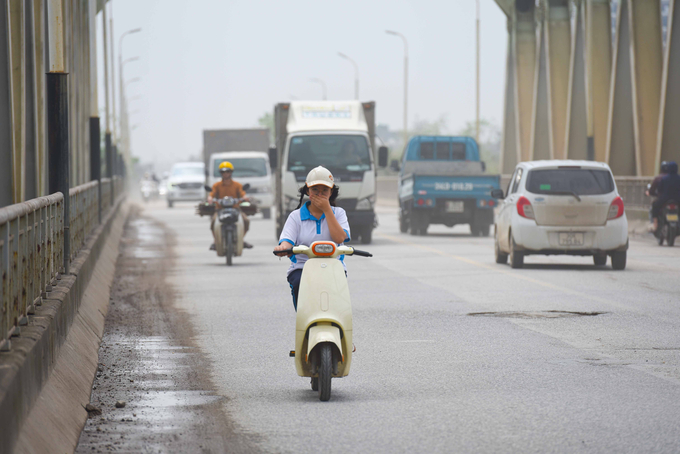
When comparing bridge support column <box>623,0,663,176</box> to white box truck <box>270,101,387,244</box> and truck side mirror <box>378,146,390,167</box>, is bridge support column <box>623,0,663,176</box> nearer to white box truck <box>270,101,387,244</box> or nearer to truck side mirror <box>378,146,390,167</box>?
truck side mirror <box>378,146,390,167</box>

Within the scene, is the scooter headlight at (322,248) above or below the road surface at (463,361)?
above

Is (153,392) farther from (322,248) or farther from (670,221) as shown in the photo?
(670,221)

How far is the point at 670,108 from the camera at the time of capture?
2834cm

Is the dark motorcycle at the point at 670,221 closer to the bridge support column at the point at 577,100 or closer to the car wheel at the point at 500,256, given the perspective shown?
the car wheel at the point at 500,256

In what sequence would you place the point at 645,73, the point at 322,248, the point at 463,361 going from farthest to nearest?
the point at 645,73 → the point at 463,361 → the point at 322,248

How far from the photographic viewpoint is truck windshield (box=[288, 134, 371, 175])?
23969 mm

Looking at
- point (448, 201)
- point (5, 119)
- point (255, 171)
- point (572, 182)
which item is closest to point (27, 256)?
point (5, 119)

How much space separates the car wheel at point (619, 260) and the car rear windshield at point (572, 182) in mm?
924

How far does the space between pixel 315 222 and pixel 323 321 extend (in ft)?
2.57

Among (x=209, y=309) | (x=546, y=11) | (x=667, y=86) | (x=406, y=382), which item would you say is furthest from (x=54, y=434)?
(x=546, y=11)

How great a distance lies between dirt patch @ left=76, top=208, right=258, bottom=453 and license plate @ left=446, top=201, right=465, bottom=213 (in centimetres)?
1459

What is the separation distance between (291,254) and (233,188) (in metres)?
11.7

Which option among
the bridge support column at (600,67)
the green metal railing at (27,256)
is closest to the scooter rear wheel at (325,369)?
the green metal railing at (27,256)

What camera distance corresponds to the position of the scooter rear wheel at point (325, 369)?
688 centimetres
